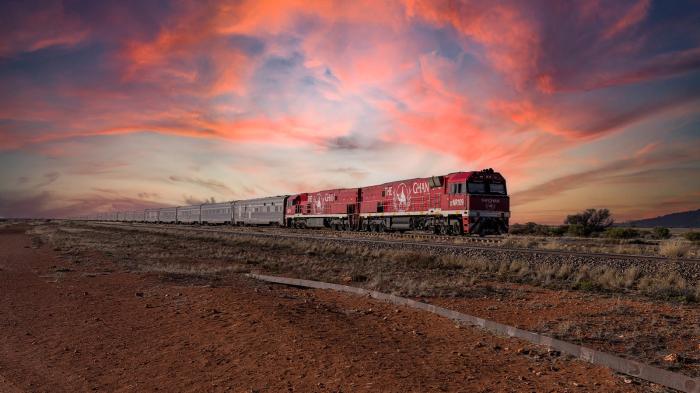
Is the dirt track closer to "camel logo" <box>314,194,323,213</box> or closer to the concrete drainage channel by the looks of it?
the concrete drainage channel

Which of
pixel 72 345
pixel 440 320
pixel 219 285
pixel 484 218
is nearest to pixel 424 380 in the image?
pixel 440 320

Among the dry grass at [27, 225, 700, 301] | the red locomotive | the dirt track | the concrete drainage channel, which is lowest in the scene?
the dirt track

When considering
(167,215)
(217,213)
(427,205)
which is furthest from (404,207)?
(167,215)

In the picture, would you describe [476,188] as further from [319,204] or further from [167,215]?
[167,215]

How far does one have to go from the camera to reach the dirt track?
6.07 meters

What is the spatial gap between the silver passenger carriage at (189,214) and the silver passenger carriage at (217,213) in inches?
134

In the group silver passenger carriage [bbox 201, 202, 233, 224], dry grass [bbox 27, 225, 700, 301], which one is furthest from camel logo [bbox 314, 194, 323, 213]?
dry grass [bbox 27, 225, 700, 301]

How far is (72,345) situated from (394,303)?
257 inches

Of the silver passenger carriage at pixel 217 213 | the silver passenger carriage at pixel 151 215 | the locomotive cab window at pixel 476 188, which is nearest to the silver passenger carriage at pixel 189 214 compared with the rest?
the silver passenger carriage at pixel 217 213

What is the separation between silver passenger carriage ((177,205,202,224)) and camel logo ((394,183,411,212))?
59.5 metres

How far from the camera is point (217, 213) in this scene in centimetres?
8056

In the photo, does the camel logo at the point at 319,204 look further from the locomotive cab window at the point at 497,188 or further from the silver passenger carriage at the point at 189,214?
the silver passenger carriage at the point at 189,214

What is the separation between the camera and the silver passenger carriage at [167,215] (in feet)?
342

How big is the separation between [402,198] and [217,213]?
1991 inches
